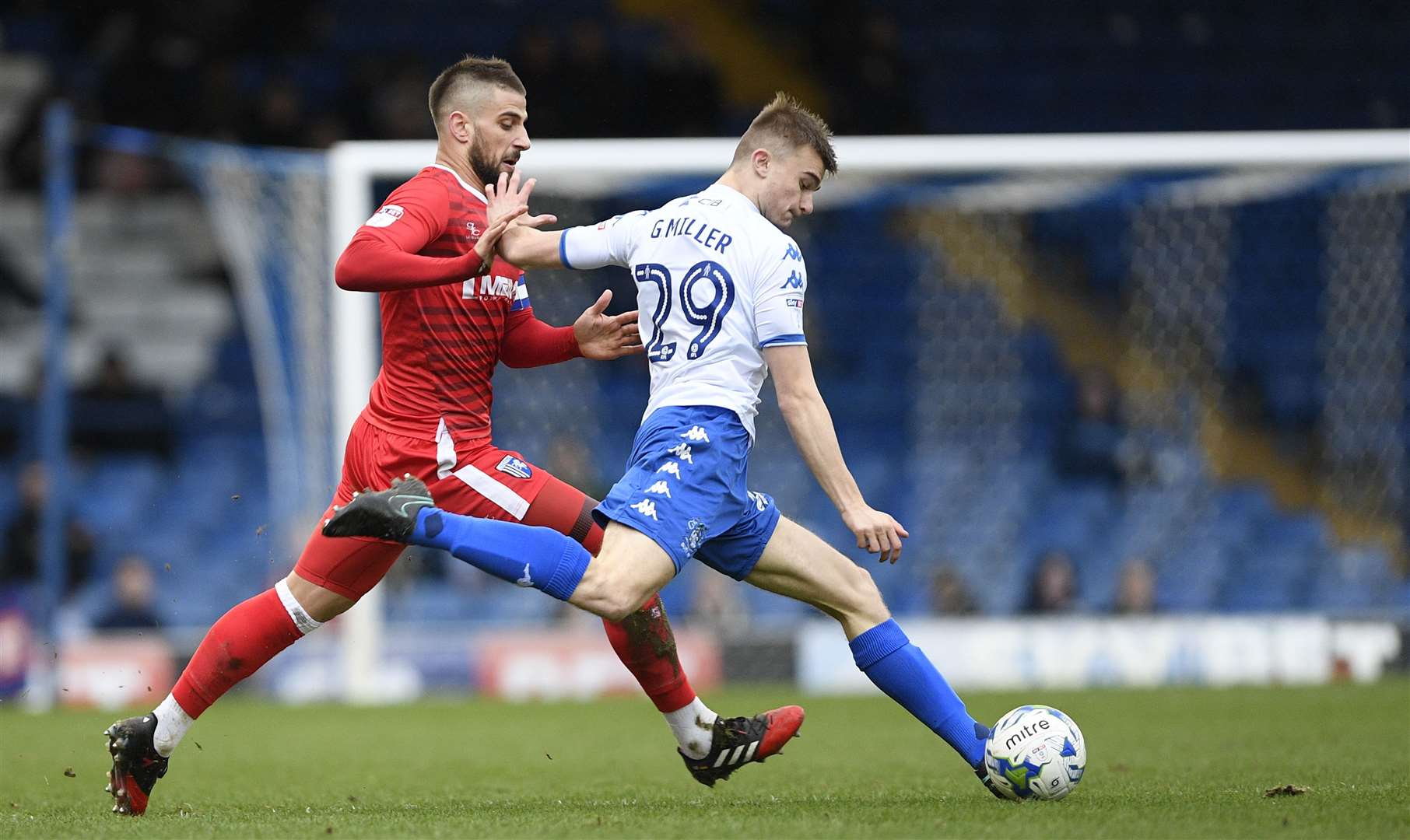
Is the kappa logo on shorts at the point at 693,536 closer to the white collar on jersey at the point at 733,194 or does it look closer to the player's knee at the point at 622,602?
the player's knee at the point at 622,602

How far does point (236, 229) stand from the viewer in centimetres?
1309

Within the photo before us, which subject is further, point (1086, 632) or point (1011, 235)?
point (1011, 235)

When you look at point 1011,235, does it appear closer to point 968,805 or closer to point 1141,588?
point 1141,588

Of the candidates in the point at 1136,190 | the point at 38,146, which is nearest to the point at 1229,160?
the point at 1136,190

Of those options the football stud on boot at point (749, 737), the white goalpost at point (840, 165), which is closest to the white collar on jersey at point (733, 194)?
the football stud on boot at point (749, 737)

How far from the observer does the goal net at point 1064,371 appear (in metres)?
13.1

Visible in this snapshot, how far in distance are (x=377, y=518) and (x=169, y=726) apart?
1111 millimetres

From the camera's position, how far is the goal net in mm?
13070

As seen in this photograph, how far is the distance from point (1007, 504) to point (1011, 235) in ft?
7.53

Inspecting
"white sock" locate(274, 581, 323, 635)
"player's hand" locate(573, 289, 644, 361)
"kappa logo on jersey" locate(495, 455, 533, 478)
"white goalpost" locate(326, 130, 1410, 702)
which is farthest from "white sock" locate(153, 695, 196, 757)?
"white goalpost" locate(326, 130, 1410, 702)

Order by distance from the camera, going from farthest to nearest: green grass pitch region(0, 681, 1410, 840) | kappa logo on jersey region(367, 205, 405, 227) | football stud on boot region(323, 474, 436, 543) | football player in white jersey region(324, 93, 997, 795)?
kappa logo on jersey region(367, 205, 405, 227), football player in white jersey region(324, 93, 997, 795), football stud on boot region(323, 474, 436, 543), green grass pitch region(0, 681, 1410, 840)

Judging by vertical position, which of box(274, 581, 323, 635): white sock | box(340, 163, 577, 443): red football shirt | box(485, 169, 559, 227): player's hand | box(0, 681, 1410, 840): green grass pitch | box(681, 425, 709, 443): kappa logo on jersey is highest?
box(485, 169, 559, 227): player's hand

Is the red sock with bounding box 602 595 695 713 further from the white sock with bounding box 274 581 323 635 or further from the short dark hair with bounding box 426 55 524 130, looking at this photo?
the short dark hair with bounding box 426 55 524 130

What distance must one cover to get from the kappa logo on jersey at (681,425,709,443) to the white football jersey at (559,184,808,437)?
8 cm
